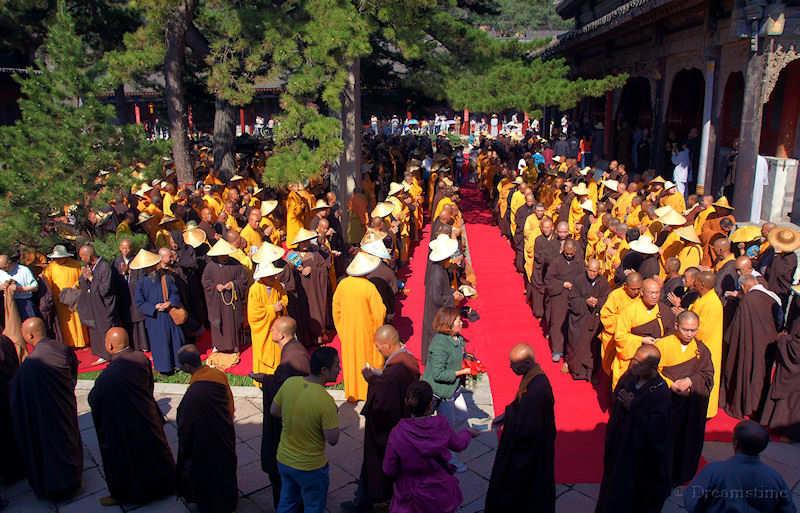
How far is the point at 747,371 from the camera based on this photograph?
7.07 m

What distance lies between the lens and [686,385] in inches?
222

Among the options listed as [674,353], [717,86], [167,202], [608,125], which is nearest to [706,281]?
[674,353]

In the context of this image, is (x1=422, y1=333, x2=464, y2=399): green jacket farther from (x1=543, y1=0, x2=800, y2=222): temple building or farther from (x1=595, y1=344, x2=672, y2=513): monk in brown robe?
(x1=543, y1=0, x2=800, y2=222): temple building

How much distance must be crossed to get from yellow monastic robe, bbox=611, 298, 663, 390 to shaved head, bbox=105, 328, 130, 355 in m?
4.63

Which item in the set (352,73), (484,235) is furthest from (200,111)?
(484,235)

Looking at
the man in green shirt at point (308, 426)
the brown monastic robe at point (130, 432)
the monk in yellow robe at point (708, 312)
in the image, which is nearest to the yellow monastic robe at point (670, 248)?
the monk in yellow robe at point (708, 312)

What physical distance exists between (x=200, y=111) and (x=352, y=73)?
10.8 m

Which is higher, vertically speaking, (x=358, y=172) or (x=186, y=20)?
(x=186, y=20)

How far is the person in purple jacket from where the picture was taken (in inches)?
167

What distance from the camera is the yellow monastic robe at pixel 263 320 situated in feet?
25.9

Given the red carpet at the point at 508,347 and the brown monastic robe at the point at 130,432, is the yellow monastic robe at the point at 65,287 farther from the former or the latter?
the brown monastic robe at the point at 130,432

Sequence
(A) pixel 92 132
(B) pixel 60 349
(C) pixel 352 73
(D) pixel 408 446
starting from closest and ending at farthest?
(D) pixel 408 446
(B) pixel 60 349
(A) pixel 92 132
(C) pixel 352 73

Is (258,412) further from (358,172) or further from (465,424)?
(358,172)

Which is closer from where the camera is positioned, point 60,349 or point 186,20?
point 60,349
